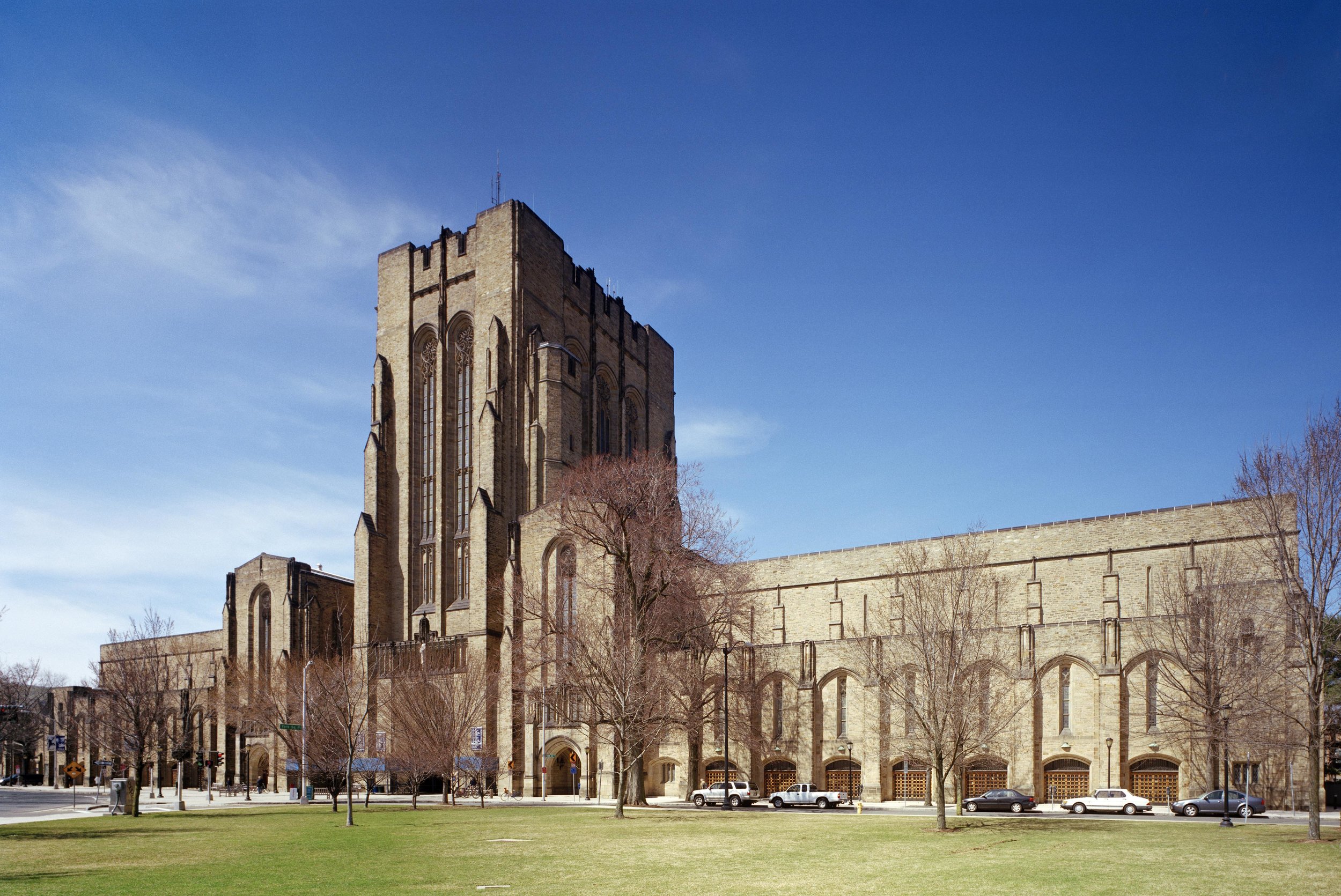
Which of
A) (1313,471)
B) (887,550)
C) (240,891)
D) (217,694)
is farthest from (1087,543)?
(217,694)

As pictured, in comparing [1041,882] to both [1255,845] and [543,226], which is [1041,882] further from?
[543,226]

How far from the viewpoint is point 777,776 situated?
56.6 meters

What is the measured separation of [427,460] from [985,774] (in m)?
41.5

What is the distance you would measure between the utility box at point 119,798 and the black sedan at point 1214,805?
40829mm

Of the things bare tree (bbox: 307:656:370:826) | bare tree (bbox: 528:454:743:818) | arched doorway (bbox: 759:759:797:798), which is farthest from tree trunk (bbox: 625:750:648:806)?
arched doorway (bbox: 759:759:797:798)

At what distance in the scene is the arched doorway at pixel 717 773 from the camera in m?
56.6

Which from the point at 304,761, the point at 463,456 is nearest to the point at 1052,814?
the point at 304,761

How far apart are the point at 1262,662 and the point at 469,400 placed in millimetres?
50251

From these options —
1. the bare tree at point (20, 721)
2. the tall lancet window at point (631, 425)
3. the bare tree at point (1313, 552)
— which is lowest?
the bare tree at point (20, 721)

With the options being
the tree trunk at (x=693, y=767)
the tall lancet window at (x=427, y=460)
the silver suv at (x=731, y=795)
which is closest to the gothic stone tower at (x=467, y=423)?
the tall lancet window at (x=427, y=460)

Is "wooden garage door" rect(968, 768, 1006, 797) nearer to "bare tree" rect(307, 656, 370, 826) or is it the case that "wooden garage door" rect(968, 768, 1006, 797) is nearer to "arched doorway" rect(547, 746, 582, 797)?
"arched doorway" rect(547, 746, 582, 797)

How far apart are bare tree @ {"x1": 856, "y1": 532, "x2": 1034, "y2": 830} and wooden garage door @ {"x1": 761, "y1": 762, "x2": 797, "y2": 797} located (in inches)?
282

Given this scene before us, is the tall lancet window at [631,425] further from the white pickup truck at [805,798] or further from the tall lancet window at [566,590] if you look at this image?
the white pickup truck at [805,798]

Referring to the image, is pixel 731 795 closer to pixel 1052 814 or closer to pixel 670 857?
pixel 1052 814
